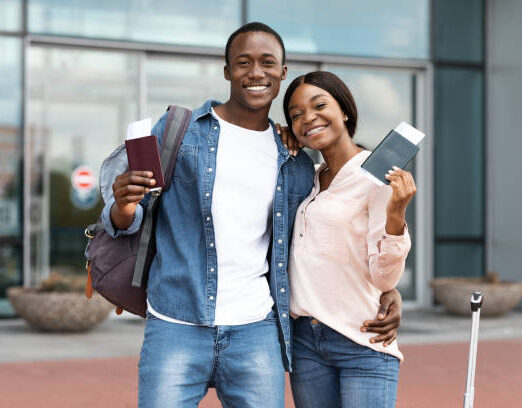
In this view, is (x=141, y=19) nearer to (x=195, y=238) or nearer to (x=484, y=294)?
(x=484, y=294)

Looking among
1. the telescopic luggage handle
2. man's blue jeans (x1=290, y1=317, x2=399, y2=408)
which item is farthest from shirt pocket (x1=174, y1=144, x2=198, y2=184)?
the telescopic luggage handle

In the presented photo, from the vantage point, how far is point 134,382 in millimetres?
5793

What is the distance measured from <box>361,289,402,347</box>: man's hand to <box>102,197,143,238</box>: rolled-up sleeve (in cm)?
73

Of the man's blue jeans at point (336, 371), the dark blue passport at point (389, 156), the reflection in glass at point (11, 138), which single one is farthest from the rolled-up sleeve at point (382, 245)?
the reflection in glass at point (11, 138)

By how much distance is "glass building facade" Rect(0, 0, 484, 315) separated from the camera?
8945 millimetres

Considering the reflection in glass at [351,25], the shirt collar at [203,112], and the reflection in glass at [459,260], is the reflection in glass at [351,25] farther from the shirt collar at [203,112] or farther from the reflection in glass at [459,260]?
the shirt collar at [203,112]

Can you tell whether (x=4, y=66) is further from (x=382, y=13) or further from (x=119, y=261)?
(x=119, y=261)

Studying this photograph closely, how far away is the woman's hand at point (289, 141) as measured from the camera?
254cm

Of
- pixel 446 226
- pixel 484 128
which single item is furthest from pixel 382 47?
pixel 446 226

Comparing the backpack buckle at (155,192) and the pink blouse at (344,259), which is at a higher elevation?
the backpack buckle at (155,192)

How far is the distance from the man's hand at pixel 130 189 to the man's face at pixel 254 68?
453 mm

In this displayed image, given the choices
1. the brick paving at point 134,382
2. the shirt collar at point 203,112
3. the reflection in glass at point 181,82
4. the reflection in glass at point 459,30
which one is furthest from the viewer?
the reflection in glass at point 459,30

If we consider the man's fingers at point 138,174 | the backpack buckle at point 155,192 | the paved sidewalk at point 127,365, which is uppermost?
the man's fingers at point 138,174

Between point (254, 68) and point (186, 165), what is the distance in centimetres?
36
